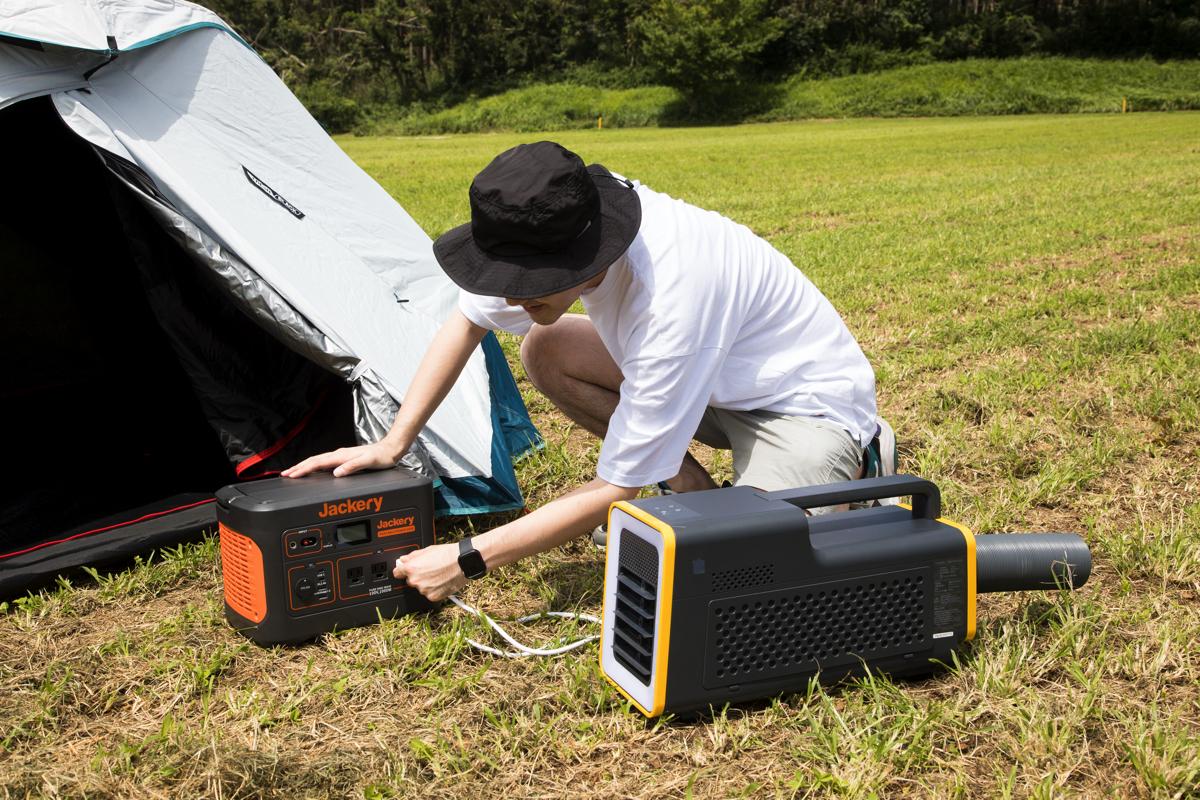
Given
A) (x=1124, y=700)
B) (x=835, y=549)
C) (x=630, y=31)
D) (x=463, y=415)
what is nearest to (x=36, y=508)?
(x=463, y=415)

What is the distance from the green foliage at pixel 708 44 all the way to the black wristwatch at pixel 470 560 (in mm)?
36672

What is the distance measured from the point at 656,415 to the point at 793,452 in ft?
1.59

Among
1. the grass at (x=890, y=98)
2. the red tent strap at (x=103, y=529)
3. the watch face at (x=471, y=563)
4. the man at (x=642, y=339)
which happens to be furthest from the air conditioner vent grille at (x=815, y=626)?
the grass at (x=890, y=98)

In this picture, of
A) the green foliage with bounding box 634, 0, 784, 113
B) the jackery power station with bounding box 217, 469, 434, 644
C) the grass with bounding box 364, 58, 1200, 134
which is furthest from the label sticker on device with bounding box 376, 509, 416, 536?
the green foliage with bounding box 634, 0, 784, 113

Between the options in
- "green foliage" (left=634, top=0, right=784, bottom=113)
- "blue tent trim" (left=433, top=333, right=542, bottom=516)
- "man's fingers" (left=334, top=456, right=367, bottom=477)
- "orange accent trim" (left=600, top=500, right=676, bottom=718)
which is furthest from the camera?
"green foliage" (left=634, top=0, right=784, bottom=113)

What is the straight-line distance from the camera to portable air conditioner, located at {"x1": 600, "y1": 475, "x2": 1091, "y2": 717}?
1848mm

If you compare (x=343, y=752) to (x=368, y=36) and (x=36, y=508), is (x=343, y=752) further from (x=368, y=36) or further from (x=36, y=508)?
(x=368, y=36)

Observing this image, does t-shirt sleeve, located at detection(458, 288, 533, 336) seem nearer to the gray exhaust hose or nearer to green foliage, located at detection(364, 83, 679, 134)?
the gray exhaust hose

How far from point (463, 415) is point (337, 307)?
1.61 ft

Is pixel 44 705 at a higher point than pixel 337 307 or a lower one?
lower

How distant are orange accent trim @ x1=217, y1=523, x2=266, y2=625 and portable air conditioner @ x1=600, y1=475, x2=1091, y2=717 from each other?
0.78 metres

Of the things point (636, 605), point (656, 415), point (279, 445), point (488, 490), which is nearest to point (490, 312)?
point (656, 415)

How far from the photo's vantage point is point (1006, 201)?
10.3 metres

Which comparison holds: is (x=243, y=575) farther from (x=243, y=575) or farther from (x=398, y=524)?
(x=398, y=524)
